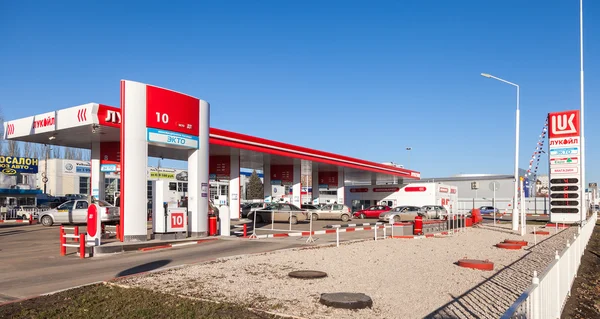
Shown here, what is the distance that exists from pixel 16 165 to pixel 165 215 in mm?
35836

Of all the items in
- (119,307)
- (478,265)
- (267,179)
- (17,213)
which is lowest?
(17,213)

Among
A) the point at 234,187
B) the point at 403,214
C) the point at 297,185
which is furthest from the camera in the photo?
the point at 297,185

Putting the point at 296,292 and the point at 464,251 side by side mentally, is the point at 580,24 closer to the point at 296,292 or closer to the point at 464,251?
the point at 464,251

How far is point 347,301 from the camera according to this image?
8172mm

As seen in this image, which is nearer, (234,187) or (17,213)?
(17,213)

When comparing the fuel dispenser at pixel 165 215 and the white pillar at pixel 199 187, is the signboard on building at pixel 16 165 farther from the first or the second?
the fuel dispenser at pixel 165 215

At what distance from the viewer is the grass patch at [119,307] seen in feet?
24.6

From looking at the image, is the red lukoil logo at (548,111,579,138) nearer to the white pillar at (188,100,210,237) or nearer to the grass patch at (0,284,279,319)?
the white pillar at (188,100,210,237)

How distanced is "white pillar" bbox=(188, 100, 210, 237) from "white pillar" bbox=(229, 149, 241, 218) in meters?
15.5

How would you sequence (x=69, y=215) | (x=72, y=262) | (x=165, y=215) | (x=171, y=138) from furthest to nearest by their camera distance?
(x=69, y=215) → (x=171, y=138) → (x=165, y=215) → (x=72, y=262)

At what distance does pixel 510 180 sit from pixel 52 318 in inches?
2795

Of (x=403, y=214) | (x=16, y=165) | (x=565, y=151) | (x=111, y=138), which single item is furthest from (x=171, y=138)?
(x=16, y=165)

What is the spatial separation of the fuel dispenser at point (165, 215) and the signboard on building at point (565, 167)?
21.5 metres

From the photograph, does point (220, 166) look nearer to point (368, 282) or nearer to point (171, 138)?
point (171, 138)
